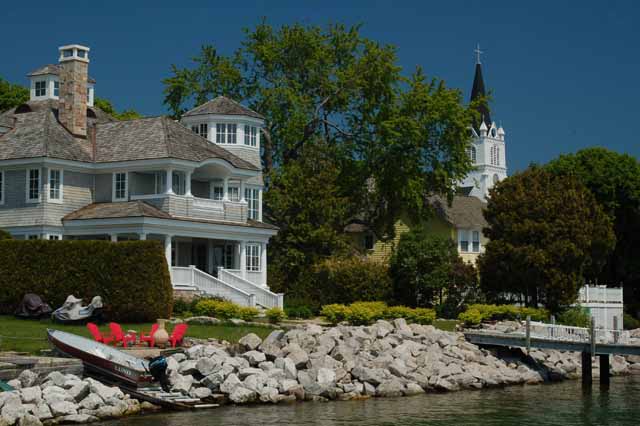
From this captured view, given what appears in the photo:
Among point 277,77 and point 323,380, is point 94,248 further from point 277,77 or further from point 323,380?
point 277,77

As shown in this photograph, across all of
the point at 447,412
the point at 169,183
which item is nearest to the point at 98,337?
the point at 447,412

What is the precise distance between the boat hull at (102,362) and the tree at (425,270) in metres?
22.9

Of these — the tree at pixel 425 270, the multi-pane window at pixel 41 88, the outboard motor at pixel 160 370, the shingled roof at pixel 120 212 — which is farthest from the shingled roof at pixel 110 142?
the outboard motor at pixel 160 370

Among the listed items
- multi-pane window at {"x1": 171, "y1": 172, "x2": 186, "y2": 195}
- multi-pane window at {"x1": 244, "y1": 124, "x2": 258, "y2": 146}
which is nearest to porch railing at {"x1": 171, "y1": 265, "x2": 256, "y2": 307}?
multi-pane window at {"x1": 171, "y1": 172, "x2": 186, "y2": 195}

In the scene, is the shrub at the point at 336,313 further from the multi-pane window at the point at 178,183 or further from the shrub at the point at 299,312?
the multi-pane window at the point at 178,183

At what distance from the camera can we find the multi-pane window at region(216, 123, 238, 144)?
52.9 metres

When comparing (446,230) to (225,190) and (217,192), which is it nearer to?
(217,192)

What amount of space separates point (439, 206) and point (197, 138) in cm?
2280

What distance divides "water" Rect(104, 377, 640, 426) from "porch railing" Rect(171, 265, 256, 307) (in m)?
13.5

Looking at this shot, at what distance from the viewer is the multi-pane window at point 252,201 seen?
53594mm

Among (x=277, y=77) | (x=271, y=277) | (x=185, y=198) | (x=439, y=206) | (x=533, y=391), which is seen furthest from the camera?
(x=439, y=206)

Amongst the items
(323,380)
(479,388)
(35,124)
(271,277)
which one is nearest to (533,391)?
(479,388)

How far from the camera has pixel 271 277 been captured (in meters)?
54.6

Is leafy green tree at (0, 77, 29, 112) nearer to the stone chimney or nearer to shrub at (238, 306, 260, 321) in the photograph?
the stone chimney
